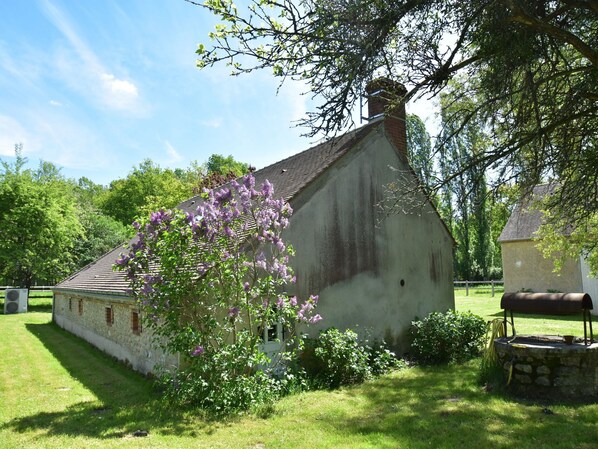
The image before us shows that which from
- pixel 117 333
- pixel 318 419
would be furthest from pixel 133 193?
pixel 318 419

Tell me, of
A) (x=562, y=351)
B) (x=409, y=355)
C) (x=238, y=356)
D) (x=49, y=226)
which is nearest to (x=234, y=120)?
(x=238, y=356)

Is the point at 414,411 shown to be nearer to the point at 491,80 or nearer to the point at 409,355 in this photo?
the point at 409,355

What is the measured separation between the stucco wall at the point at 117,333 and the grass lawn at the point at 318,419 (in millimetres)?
639

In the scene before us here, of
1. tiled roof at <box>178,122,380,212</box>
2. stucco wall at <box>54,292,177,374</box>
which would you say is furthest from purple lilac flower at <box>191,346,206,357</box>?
tiled roof at <box>178,122,380,212</box>

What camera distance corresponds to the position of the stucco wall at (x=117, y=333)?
1084cm

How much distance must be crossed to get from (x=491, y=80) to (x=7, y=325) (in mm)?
24197

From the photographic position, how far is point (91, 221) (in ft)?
140

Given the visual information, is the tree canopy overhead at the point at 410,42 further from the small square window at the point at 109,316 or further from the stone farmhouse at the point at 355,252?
the small square window at the point at 109,316

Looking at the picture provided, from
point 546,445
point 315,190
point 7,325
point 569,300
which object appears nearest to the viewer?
point 546,445

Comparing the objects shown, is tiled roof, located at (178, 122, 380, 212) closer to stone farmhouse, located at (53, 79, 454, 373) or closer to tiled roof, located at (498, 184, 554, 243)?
stone farmhouse, located at (53, 79, 454, 373)

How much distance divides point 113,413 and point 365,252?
727 centimetres

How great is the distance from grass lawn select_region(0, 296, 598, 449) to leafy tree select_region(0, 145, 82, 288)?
22.2 metres

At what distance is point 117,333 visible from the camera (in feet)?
43.5

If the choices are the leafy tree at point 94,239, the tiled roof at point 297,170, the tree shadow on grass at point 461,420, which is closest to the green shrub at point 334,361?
the tree shadow on grass at point 461,420
